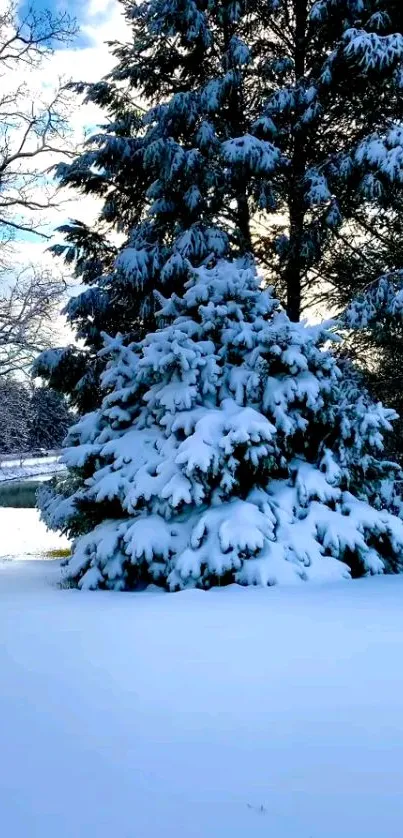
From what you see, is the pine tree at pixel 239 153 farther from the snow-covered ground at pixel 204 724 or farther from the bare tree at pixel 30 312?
the snow-covered ground at pixel 204 724

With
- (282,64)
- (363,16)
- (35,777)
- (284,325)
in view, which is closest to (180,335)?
(284,325)

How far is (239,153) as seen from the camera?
304 inches

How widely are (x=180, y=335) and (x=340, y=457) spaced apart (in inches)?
71.0

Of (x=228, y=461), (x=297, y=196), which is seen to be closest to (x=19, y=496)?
(x=297, y=196)

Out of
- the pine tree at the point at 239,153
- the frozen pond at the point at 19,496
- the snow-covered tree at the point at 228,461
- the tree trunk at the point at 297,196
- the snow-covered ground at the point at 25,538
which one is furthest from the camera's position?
the frozen pond at the point at 19,496

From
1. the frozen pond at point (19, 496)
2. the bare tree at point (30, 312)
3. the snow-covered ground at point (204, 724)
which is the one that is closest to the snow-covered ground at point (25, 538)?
the bare tree at point (30, 312)

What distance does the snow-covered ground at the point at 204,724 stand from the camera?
1.60 m

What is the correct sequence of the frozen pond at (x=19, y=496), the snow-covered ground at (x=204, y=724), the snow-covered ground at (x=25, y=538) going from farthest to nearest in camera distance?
the frozen pond at (x=19, y=496) → the snow-covered ground at (x=25, y=538) → the snow-covered ground at (x=204, y=724)

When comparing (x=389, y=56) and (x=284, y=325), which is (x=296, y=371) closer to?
(x=284, y=325)

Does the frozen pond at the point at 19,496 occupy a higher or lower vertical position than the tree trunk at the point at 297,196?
lower

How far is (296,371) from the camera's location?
530cm

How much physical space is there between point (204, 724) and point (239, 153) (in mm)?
7214

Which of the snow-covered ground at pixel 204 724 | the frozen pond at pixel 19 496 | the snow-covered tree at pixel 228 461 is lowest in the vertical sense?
the frozen pond at pixel 19 496

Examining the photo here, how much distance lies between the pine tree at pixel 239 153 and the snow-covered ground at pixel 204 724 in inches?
226
